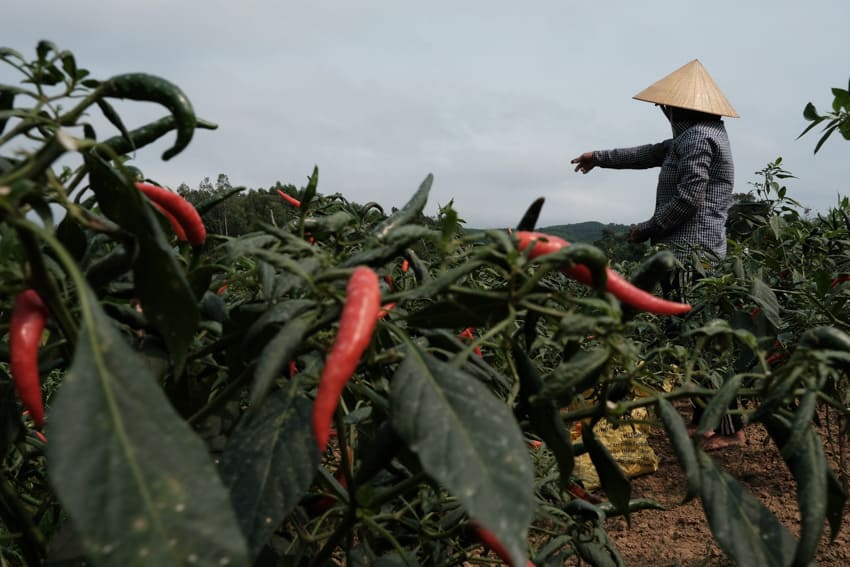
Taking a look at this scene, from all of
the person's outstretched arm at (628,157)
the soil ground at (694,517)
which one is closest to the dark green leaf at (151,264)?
the soil ground at (694,517)

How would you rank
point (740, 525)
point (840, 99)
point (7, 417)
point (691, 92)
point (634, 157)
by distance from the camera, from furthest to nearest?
point (634, 157)
point (691, 92)
point (840, 99)
point (7, 417)
point (740, 525)

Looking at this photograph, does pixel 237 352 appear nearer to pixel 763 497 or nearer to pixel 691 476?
pixel 691 476

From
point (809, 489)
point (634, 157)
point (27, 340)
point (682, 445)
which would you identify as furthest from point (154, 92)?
point (634, 157)

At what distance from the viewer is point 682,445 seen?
0.82 meters

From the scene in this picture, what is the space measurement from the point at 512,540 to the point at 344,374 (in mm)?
180

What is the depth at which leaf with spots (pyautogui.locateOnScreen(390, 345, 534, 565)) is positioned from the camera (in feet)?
1.84

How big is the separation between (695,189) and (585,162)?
122cm

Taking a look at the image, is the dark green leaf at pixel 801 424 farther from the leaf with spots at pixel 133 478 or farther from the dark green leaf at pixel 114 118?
the dark green leaf at pixel 114 118

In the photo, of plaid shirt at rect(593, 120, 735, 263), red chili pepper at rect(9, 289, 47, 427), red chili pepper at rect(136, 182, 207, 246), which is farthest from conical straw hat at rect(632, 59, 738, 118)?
red chili pepper at rect(9, 289, 47, 427)

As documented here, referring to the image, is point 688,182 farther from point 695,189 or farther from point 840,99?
point 840,99

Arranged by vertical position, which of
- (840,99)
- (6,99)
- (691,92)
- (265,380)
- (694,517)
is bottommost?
(694,517)

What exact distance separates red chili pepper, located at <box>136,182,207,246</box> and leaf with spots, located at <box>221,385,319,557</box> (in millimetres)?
272

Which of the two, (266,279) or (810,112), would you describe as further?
(810,112)

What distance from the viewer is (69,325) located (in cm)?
70
